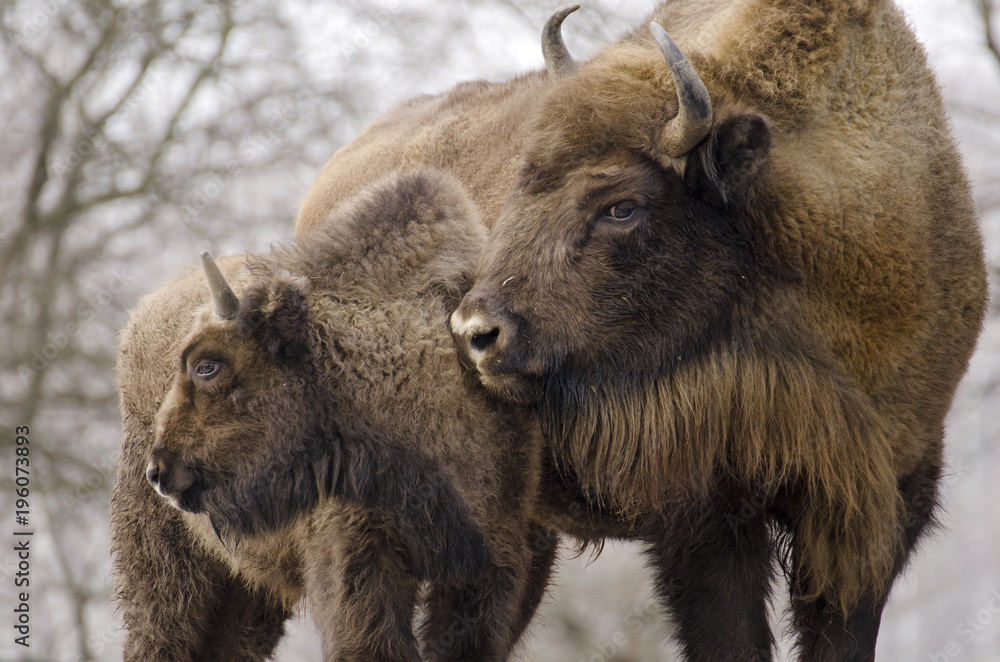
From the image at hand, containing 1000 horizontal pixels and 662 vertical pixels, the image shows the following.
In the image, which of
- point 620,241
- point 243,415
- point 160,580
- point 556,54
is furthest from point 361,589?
point 556,54

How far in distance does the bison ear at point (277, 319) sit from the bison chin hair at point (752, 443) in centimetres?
111

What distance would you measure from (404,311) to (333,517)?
95 cm

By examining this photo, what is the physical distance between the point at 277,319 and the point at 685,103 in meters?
1.91

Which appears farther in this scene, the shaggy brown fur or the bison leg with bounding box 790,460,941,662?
the bison leg with bounding box 790,460,941,662

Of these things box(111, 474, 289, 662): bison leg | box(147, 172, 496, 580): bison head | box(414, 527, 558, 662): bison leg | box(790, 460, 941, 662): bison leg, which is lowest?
box(790, 460, 941, 662): bison leg

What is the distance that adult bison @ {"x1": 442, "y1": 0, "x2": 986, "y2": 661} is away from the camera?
3.80 metres

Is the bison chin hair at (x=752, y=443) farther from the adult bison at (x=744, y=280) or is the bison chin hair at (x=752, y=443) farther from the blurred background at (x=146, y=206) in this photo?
the blurred background at (x=146, y=206)

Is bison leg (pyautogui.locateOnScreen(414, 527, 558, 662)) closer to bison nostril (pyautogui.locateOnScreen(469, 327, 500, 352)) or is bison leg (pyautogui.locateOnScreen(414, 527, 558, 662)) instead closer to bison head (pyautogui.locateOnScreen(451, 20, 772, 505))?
bison head (pyautogui.locateOnScreen(451, 20, 772, 505))

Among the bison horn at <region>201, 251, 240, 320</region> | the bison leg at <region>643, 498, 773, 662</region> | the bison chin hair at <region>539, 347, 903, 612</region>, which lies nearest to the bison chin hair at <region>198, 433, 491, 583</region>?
the bison chin hair at <region>539, 347, 903, 612</region>

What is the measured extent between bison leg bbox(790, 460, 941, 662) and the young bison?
4.70ft

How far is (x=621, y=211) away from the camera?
385cm

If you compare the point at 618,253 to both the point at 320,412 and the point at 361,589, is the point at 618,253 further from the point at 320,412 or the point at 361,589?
the point at 361,589

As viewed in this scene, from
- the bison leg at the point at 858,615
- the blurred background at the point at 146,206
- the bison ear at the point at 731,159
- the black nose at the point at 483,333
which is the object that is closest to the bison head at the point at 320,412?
the black nose at the point at 483,333

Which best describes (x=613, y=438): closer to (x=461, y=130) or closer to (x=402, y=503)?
(x=402, y=503)
